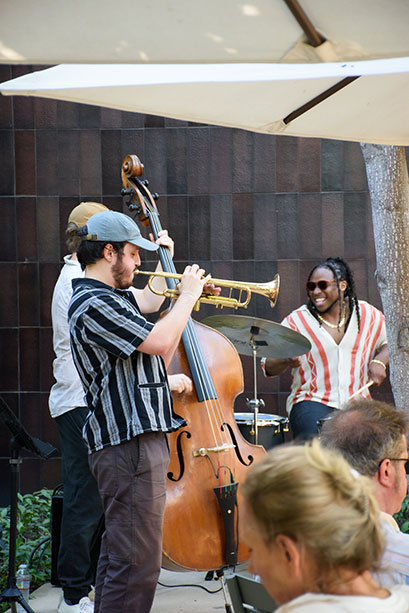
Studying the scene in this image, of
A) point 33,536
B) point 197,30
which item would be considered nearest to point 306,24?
point 197,30

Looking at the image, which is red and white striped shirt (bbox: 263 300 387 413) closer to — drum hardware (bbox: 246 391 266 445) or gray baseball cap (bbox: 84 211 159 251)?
drum hardware (bbox: 246 391 266 445)

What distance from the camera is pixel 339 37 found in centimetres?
244

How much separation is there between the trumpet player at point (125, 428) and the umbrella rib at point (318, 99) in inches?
35.1

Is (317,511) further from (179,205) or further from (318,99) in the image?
(179,205)

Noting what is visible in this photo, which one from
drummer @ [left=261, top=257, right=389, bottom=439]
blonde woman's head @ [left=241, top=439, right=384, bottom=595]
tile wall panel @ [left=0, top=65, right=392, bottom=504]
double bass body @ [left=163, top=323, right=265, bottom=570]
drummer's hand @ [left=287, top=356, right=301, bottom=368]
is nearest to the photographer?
blonde woman's head @ [left=241, top=439, right=384, bottom=595]

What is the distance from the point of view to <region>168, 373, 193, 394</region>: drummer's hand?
372 cm

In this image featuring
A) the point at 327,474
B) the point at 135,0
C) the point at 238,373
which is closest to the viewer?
the point at 327,474

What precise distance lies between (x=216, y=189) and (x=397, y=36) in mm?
3833

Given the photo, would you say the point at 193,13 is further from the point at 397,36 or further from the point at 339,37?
the point at 397,36

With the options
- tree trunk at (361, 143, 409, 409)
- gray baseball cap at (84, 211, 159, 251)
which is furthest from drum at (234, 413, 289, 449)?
gray baseball cap at (84, 211, 159, 251)

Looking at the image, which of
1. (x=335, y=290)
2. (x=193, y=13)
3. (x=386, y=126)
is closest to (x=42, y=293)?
(x=335, y=290)

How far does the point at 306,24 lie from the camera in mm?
2373

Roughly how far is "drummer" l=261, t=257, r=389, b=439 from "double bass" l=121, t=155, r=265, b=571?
1160mm

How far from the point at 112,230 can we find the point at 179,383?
2.59ft
